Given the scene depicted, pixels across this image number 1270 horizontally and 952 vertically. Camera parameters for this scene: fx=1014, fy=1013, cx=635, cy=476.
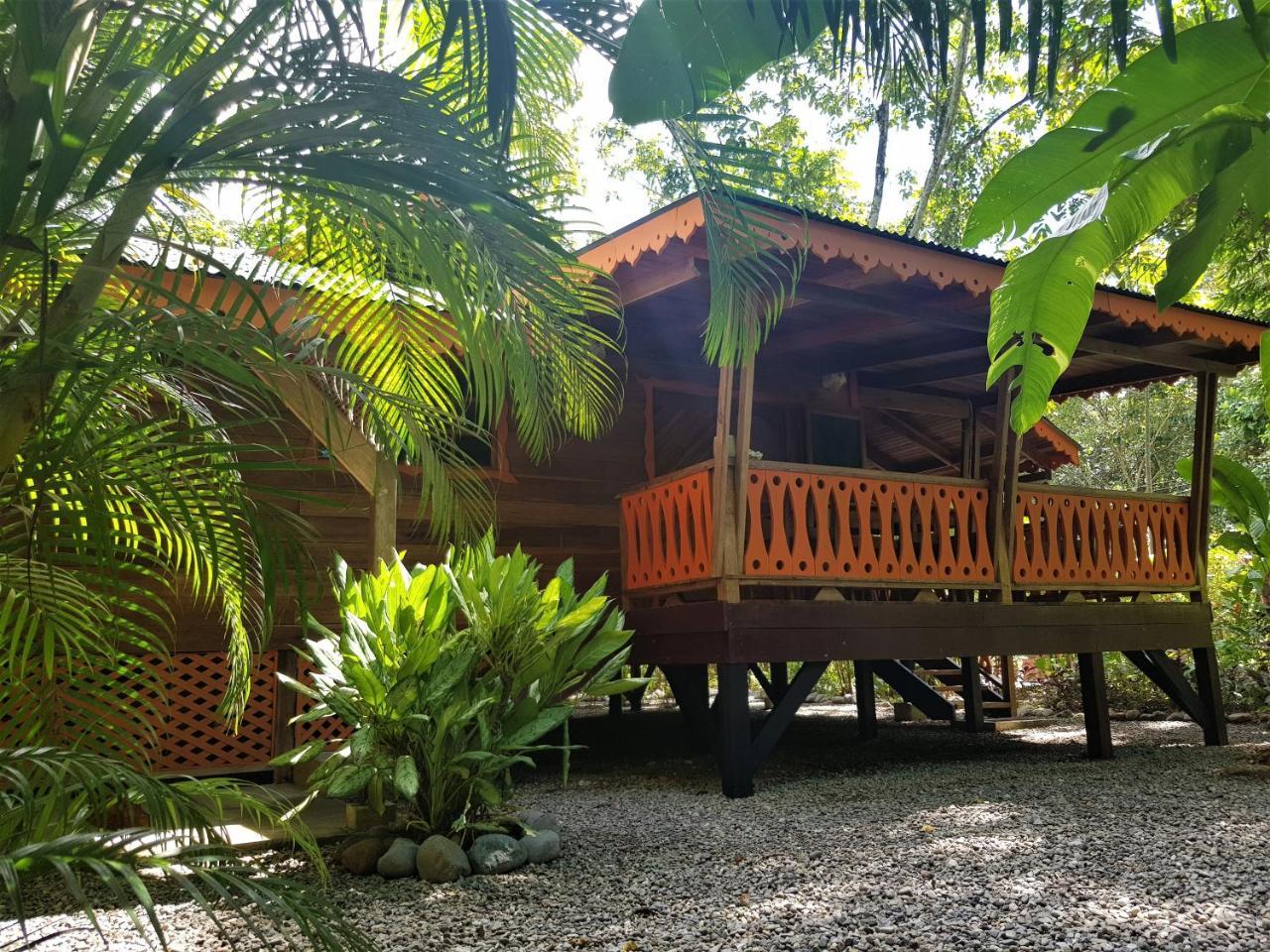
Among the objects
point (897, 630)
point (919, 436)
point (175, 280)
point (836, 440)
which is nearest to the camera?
point (175, 280)

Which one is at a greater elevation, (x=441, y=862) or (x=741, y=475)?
(x=741, y=475)

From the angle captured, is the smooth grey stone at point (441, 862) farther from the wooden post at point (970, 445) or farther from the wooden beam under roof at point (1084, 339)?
the wooden post at point (970, 445)

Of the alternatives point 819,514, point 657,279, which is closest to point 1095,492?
point 819,514

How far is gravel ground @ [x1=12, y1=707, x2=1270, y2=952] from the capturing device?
10.3 ft

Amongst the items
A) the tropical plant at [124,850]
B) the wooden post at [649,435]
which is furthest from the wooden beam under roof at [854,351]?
the tropical plant at [124,850]

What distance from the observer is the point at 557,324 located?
349 cm

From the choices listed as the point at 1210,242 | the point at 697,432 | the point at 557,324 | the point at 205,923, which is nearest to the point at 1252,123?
the point at 1210,242

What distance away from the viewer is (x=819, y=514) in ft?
22.4

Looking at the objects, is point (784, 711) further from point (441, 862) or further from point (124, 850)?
point (124, 850)

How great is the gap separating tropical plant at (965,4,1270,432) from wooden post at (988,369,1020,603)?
3.74 metres

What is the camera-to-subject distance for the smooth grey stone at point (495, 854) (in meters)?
4.05

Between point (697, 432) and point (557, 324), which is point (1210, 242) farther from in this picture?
point (697, 432)

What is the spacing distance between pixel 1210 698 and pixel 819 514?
4.22m

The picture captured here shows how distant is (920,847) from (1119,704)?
9353 mm
